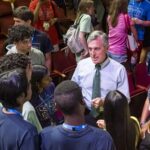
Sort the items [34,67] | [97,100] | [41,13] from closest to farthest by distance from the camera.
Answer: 1. [34,67]
2. [97,100]
3. [41,13]

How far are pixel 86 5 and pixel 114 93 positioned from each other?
7.71 ft

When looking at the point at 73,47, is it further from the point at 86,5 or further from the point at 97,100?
the point at 97,100

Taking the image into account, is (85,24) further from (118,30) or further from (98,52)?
(98,52)

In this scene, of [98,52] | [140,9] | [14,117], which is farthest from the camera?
[140,9]

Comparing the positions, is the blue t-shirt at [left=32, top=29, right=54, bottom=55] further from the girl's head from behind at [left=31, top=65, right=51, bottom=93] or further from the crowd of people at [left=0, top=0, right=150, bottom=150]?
the girl's head from behind at [left=31, top=65, right=51, bottom=93]

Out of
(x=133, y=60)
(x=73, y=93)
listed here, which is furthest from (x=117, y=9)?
(x=73, y=93)

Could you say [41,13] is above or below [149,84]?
above

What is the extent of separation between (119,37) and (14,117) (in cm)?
283

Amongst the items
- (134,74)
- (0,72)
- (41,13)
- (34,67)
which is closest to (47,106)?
(34,67)

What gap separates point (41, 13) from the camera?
5441mm

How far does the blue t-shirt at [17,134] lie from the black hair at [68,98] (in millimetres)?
226

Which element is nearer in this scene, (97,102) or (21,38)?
(97,102)

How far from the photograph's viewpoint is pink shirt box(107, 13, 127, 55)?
5.01m

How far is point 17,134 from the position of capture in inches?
95.0
